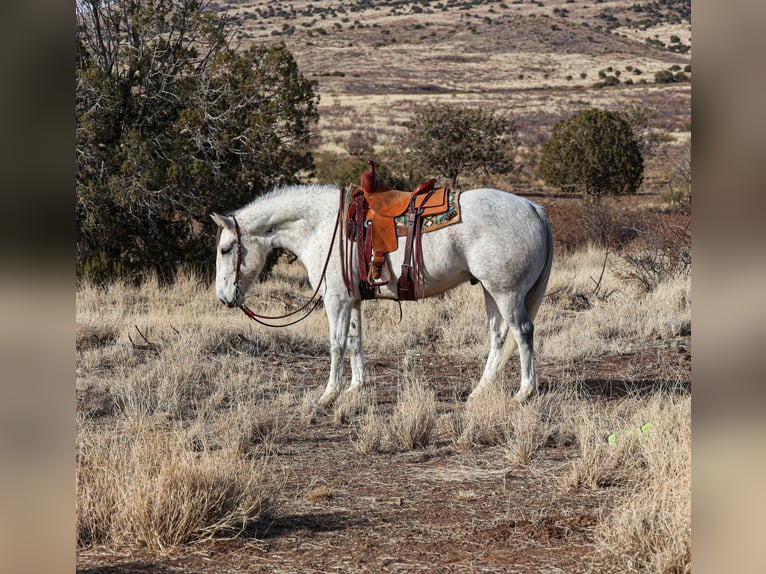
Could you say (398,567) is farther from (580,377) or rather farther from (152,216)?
(152,216)

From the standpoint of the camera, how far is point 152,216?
44.2 feet

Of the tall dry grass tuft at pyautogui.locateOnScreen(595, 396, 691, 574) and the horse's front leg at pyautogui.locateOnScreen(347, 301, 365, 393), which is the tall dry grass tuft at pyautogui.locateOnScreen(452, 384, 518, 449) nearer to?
the horse's front leg at pyautogui.locateOnScreen(347, 301, 365, 393)

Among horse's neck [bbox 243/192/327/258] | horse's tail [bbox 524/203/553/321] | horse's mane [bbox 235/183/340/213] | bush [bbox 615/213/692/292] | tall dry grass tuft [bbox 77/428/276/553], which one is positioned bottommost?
bush [bbox 615/213/692/292]

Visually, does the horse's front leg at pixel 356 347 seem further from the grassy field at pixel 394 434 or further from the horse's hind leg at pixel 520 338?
the horse's hind leg at pixel 520 338

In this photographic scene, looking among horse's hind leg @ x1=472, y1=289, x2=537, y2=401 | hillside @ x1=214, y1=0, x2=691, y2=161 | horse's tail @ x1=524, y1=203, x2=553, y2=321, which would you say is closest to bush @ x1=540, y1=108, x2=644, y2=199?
hillside @ x1=214, y1=0, x2=691, y2=161

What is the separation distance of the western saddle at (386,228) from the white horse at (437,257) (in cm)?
9

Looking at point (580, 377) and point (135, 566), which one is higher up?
point (135, 566)

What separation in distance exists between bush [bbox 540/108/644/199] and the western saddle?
1799 centimetres

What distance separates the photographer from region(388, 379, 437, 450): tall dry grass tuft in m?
6.88

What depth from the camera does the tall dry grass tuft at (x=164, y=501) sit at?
4.64 metres

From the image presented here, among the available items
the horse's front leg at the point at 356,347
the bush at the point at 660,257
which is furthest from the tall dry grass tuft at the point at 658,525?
the bush at the point at 660,257

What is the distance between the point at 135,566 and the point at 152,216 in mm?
9624

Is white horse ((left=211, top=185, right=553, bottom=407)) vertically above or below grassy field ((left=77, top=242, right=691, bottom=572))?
above
